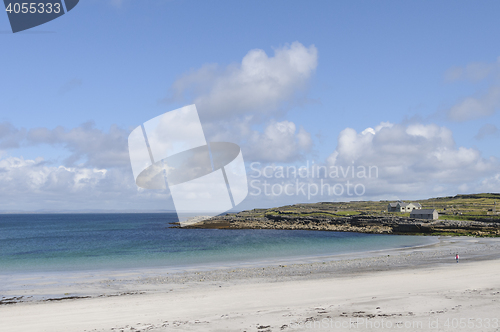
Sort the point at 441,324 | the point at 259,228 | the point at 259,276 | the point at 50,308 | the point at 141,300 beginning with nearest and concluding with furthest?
the point at 441,324 → the point at 50,308 → the point at 141,300 → the point at 259,276 → the point at 259,228

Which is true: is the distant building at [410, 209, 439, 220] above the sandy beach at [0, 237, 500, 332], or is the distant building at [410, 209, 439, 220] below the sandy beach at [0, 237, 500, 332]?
below

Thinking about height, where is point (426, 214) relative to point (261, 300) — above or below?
below

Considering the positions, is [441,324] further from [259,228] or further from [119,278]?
[259,228]

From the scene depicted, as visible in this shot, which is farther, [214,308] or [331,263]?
[331,263]

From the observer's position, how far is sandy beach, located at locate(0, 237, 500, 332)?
1334cm

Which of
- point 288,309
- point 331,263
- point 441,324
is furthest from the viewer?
point 331,263

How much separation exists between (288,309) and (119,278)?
17076mm

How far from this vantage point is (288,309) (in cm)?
1575

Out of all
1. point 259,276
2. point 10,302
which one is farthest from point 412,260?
point 10,302

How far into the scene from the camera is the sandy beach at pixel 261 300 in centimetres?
1334

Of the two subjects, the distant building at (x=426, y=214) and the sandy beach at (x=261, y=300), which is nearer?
the sandy beach at (x=261, y=300)

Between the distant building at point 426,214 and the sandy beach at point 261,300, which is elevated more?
the sandy beach at point 261,300

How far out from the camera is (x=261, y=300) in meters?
17.9

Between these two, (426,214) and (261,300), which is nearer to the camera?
(261,300)
